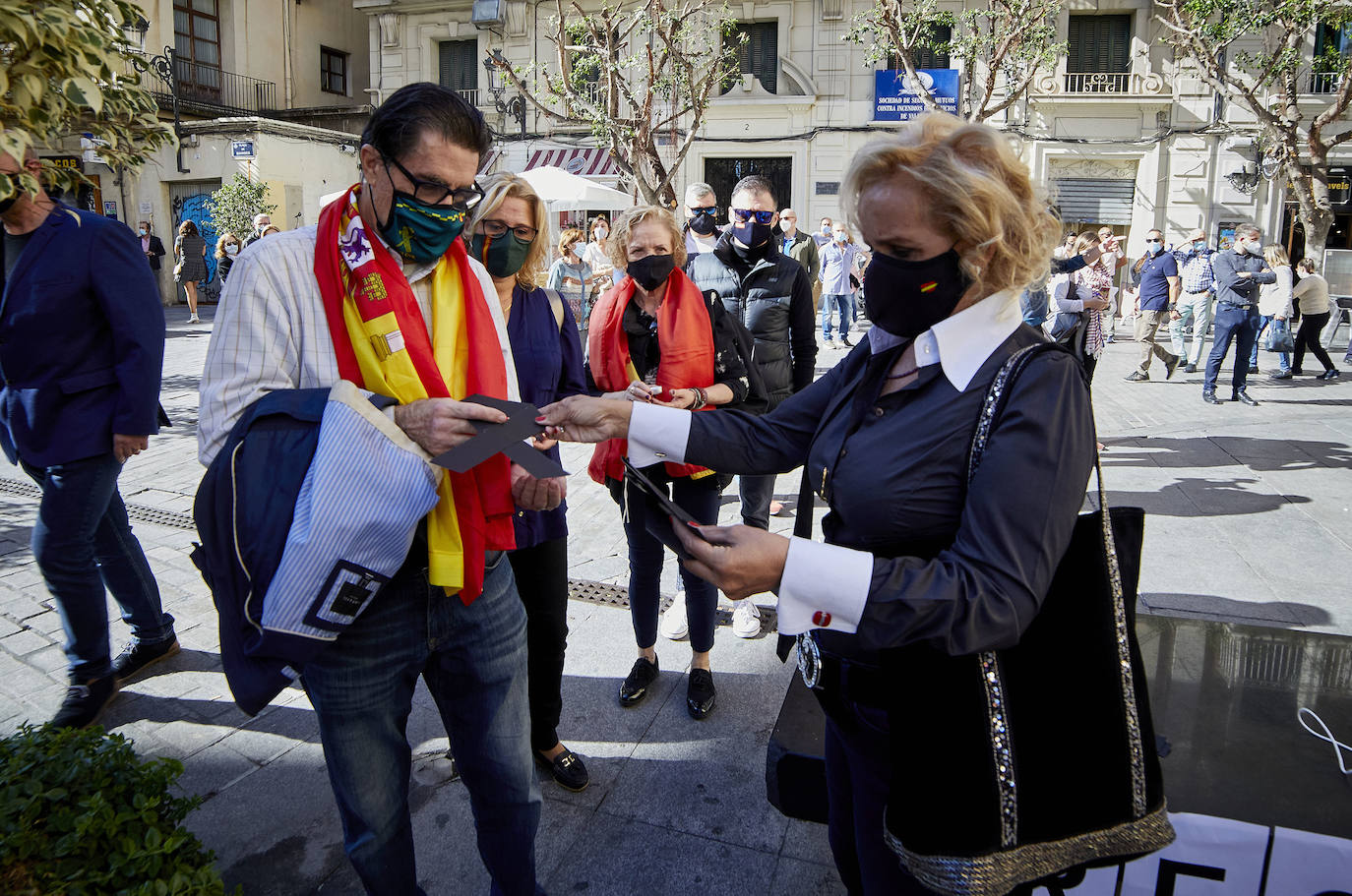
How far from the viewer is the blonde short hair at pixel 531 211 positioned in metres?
2.73

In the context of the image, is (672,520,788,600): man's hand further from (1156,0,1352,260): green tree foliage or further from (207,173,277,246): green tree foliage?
(207,173,277,246): green tree foliage

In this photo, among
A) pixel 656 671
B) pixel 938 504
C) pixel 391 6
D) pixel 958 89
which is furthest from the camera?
pixel 391 6

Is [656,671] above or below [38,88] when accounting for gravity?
below

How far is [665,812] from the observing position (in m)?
2.77

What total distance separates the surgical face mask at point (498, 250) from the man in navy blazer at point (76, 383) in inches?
51.5

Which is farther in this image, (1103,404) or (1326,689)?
(1103,404)

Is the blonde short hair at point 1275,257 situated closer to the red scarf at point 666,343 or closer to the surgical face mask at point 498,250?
the red scarf at point 666,343

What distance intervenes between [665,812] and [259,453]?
5.87 feet

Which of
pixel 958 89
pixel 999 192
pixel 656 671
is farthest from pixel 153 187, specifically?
pixel 999 192

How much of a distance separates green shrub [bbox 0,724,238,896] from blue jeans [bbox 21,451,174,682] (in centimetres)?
145

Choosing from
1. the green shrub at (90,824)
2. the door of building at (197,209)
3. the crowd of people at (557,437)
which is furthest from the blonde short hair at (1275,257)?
the door of building at (197,209)

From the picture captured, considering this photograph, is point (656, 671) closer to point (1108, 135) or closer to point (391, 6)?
point (1108, 135)

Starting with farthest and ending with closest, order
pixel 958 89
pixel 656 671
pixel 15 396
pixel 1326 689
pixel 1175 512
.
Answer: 1. pixel 958 89
2. pixel 1175 512
3. pixel 656 671
4. pixel 15 396
5. pixel 1326 689

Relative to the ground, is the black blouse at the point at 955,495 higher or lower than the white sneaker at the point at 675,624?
higher
